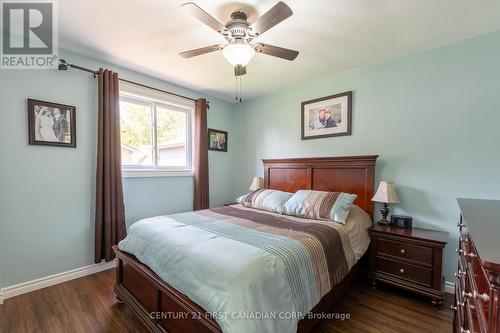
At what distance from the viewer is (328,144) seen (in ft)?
10.3

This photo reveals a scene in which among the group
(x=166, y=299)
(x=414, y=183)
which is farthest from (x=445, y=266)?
(x=166, y=299)

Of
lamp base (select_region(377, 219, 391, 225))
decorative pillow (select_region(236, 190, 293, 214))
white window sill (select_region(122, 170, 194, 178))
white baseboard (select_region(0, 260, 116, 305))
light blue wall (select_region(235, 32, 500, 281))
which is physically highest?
light blue wall (select_region(235, 32, 500, 281))

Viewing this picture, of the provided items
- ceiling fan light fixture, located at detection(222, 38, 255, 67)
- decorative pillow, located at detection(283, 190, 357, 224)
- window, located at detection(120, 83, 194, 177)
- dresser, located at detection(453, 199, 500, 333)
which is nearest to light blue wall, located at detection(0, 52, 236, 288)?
window, located at detection(120, 83, 194, 177)

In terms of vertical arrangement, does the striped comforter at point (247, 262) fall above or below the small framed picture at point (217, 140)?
below

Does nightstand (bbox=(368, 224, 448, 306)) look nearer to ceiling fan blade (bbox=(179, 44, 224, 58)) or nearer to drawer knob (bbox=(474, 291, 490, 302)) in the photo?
drawer knob (bbox=(474, 291, 490, 302))

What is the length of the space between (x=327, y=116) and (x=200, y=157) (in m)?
2.05

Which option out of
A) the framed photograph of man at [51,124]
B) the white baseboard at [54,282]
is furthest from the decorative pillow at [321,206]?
the framed photograph of man at [51,124]

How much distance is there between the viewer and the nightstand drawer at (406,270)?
207 centimetres

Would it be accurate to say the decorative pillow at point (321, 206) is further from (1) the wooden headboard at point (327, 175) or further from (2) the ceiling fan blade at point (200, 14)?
(2) the ceiling fan blade at point (200, 14)

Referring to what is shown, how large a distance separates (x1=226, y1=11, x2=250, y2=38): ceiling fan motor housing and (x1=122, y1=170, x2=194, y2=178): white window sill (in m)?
2.19

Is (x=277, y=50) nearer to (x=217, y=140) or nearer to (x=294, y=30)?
(x=294, y=30)

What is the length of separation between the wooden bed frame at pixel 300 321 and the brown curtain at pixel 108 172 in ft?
2.29

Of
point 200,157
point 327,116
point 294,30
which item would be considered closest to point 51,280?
point 200,157

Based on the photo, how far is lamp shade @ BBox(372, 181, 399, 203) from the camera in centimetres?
241
